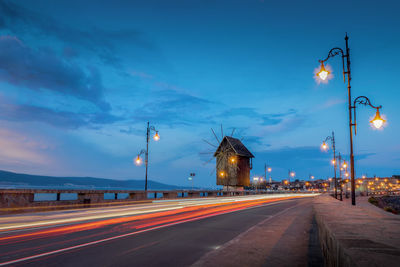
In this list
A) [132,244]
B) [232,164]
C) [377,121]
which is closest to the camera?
[132,244]

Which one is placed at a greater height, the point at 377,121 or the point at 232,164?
the point at 377,121

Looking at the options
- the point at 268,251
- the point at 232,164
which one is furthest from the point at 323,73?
the point at 232,164

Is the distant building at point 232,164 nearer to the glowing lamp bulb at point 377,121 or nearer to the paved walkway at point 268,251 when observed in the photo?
the glowing lamp bulb at point 377,121

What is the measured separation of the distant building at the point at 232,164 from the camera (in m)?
63.4

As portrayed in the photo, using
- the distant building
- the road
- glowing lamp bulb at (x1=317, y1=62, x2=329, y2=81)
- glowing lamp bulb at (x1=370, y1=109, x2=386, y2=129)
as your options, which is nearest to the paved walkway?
the road

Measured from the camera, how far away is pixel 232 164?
63.8 metres

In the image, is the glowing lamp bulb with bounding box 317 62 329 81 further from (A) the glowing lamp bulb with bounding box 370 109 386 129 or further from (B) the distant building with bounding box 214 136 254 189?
(B) the distant building with bounding box 214 136 254 189

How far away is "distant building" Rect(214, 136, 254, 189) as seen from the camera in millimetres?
63406

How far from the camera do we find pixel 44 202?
16.1 m

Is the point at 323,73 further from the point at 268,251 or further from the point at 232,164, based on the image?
the point at 232,164

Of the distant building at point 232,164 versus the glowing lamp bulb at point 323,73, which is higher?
the glowing lamp bulb at point 323,73

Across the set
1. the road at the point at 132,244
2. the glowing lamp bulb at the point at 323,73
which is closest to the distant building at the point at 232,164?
the glowing lamp bulb at the point at 323,73

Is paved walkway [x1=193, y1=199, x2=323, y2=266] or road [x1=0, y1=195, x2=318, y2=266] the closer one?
road [x1=0, y1=195, x2=318, y2=266]

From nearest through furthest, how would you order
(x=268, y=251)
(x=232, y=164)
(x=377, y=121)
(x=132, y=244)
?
(x=268, y=251) → (x=132, y=244) → (x=377, y=121) → (x=232, y=164)
